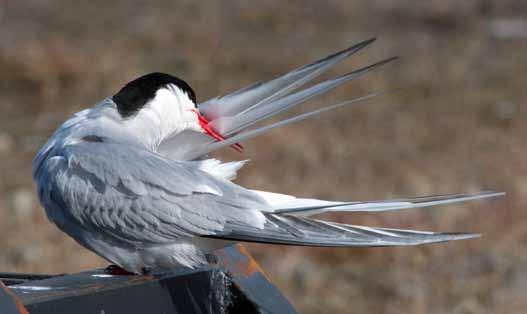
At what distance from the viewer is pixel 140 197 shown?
293 centimetres

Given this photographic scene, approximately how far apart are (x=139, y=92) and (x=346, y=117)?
460cm

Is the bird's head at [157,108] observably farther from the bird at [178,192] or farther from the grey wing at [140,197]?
the grey wing at [140,197]

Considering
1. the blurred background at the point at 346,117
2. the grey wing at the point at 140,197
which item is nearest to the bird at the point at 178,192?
the grey wing at the point at 140,197

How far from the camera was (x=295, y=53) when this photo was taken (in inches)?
373

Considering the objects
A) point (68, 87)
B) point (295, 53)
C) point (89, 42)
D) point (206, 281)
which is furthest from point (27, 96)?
point (206, 281)

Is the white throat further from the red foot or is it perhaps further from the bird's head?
the red foot

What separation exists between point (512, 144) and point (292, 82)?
4.17 metres

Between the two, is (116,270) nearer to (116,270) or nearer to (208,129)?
(116,270)

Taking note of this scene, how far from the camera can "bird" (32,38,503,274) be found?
2.76 meters

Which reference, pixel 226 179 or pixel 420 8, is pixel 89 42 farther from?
pixel 226 179

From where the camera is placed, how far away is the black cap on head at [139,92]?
3.29 metres

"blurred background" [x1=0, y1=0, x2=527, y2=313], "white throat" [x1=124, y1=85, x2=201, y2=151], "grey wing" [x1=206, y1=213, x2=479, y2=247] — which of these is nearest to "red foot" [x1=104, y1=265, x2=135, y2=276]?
"grey wing" [x1=206, y1=213, x2=479, y2=247]

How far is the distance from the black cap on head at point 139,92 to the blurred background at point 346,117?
1899 millimetres

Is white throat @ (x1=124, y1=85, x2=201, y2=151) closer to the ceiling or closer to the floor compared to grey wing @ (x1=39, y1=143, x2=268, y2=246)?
closer to the ceiling
